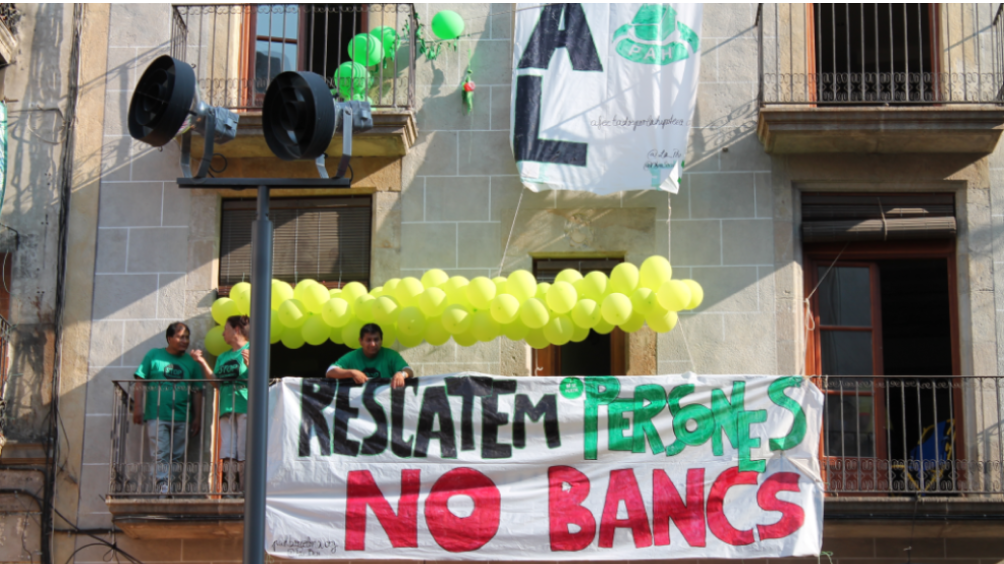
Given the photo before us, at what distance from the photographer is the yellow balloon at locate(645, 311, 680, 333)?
894 centimetres

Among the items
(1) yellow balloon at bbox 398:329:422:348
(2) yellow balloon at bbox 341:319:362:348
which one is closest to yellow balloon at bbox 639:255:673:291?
(1) yellow balloon at bbox 398:329:422:348

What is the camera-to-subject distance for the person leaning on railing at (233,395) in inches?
366

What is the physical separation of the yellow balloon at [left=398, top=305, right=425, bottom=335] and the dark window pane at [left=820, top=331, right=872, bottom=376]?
388 centimetres

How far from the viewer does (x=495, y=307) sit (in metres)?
8.74

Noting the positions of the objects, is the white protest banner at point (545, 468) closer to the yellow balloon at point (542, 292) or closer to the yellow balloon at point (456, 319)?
the yellow balloon at point (456, 319)

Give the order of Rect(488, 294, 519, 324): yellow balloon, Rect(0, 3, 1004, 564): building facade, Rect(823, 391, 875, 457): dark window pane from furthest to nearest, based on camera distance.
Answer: Rect(823, 391, 875, 457): dark window pane < Rect(0, 3, 1004, 564): building facade < Rect(488, 294, 519, 324): yellow balloon

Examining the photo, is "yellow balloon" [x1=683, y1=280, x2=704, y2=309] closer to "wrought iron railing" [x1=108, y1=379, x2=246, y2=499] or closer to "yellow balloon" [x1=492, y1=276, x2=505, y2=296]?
"yellow balloon" [x1=492, y1=276, x2=505, y2=296]

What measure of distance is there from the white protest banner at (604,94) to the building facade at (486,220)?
0.47 metres

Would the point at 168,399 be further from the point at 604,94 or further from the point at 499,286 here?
the point at 604,94

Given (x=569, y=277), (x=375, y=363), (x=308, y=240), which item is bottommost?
(x=375, y=363)

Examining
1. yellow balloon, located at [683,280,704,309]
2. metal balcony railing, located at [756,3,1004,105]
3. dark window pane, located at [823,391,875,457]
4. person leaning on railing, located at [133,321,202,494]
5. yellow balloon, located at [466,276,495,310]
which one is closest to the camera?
yellow balloon, located at [466,276,495,310]

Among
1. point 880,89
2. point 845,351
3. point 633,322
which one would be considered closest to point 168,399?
point 633,322

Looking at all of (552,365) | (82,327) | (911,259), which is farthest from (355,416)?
(911,259)

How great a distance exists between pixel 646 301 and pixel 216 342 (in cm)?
376
